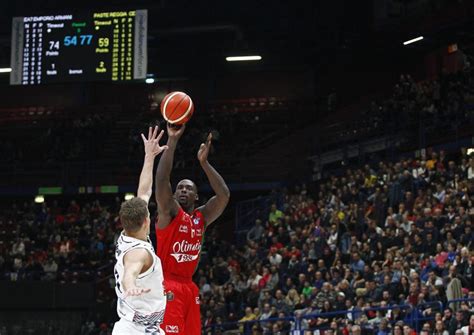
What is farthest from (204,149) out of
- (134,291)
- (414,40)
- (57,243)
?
(414,40)

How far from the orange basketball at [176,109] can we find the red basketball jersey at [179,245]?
0.94m

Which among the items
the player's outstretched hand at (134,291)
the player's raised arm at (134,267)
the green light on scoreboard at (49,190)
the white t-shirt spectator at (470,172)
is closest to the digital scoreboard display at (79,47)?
the white t-shirt spectator at (470,172)

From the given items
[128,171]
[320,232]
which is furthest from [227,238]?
[320,232]

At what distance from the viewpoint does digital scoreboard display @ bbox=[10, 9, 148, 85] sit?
77.6ft

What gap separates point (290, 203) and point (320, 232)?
157 inches

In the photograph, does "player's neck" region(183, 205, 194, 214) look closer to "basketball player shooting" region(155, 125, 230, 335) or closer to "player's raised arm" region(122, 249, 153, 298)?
"basketball player shooting" region(155, 125, 230, 335)

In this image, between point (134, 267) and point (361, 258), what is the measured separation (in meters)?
15.3

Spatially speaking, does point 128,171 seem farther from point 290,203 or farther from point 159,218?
point 159,218

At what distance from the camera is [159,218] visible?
9.23 meters

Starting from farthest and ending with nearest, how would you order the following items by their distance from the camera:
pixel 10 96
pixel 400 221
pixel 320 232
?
pixel 10 96
pixel 320 232
pixel 400 221

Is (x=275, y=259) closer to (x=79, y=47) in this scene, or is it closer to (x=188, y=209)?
(x=79, y=47)

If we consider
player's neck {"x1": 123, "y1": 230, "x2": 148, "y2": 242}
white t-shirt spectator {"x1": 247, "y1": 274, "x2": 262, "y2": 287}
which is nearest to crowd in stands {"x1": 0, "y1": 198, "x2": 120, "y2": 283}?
white t-shirt spectator {"x1": 247, "y1": 274, "x2": 262, "y2": 287}

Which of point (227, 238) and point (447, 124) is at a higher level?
point (447, 124)

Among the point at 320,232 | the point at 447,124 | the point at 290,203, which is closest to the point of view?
the point at 320,232
